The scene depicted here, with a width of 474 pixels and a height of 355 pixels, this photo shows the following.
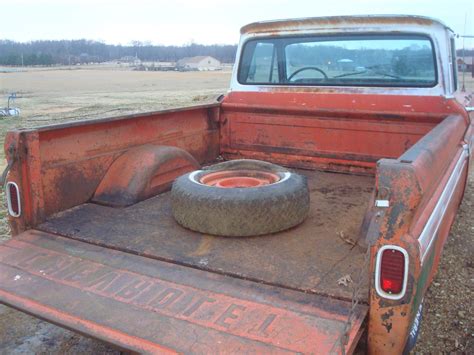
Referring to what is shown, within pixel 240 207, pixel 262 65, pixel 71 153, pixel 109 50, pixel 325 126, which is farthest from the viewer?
pixel 109 50

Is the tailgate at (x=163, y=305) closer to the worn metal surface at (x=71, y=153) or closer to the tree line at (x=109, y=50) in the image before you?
the worn metal surface at (x=71, y=153)

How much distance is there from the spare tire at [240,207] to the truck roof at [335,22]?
1683 mm

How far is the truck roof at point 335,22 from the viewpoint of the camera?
12.0 ft

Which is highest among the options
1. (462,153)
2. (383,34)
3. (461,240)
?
(383,34)

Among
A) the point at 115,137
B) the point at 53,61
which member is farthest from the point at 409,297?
the point at 53,61

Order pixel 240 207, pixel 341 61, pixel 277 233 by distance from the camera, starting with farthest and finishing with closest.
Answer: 1. pixel 341 61
2. pixel 277 233
3. pixel 240 207

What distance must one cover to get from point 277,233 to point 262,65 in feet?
7.01

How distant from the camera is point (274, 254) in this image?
2.42 metres

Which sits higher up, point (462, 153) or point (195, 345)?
point (462, 153)

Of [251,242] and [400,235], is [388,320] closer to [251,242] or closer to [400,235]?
[400,235]

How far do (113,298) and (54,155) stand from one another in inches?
A: 44.2

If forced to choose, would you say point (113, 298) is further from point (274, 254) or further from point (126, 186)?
point (126, 186)


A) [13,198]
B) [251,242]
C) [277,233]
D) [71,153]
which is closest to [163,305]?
[251,242]

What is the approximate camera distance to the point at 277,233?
2.67m
